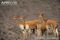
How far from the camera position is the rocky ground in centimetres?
497

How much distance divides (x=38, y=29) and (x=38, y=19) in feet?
1.06

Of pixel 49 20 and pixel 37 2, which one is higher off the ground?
pixel 37 2

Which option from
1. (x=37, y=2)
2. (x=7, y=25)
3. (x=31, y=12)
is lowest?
(x=7, y=25)

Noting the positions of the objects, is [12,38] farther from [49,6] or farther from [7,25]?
[49,6]

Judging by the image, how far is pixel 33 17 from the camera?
5000mm

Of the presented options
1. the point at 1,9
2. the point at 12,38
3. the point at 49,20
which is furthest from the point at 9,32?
the point at 49,20

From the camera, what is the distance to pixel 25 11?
16.6 ft

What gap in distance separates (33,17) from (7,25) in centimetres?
87

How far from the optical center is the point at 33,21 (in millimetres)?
4980

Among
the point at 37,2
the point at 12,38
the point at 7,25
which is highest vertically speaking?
the point at 37,2

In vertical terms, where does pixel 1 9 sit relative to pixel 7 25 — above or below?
above

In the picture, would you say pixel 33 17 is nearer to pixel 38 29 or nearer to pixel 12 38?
pixel 38 29

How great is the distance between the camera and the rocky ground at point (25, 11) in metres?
4.97

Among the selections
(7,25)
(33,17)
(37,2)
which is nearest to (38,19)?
(33,17)
